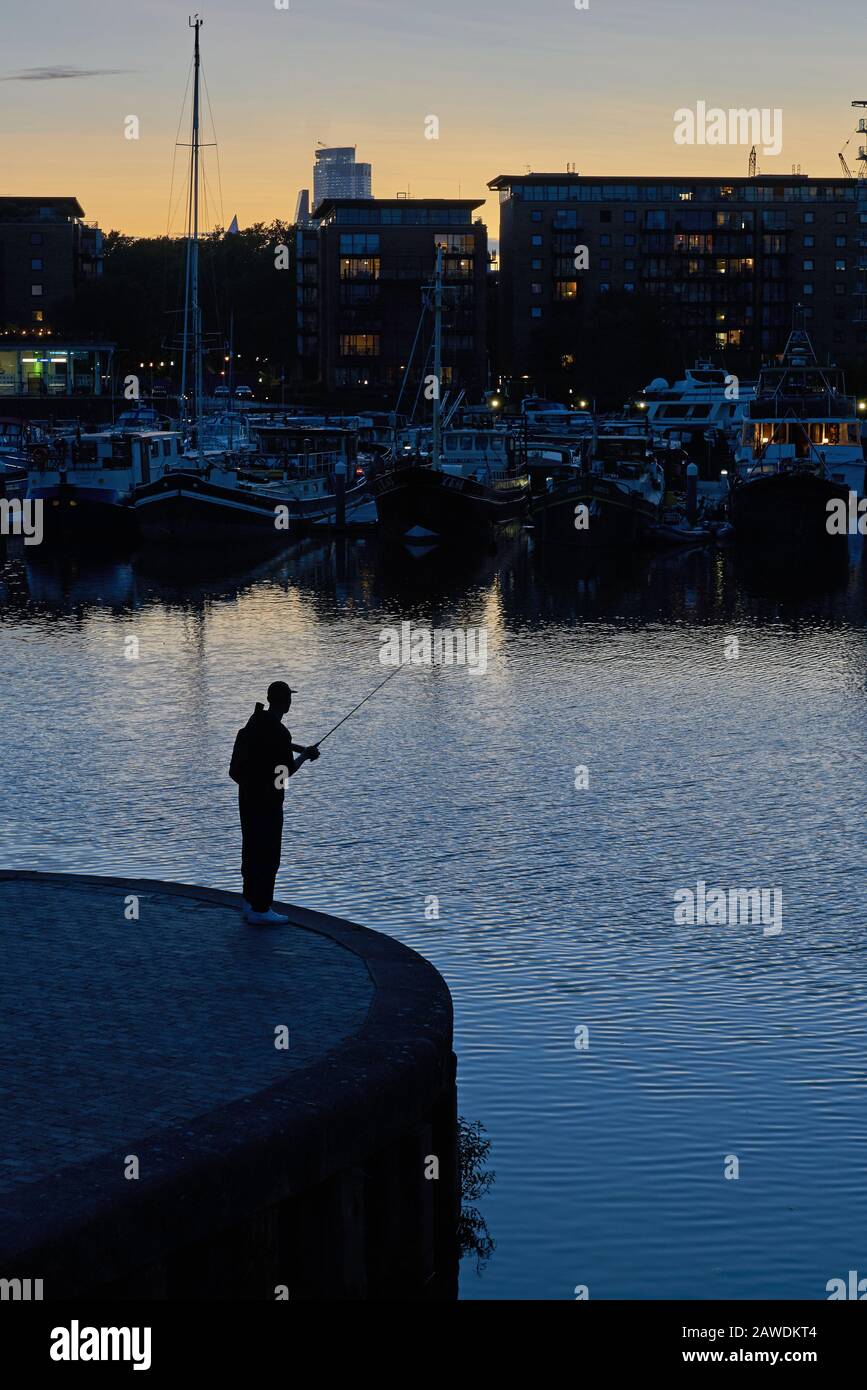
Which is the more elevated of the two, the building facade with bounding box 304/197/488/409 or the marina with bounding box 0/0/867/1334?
the building facade with bounding box 304/197/488/409

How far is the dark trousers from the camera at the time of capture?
46.1ft

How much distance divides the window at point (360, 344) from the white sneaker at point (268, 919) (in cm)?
14307

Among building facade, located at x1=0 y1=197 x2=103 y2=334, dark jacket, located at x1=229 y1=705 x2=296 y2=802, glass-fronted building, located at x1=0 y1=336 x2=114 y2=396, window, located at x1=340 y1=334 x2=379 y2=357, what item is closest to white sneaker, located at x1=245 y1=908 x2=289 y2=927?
dark jacket, located at x1=229 y1=705 x2=296 y2=802

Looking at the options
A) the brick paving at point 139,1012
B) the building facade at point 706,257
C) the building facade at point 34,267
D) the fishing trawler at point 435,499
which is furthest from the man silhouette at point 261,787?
the building facade at point 34,267

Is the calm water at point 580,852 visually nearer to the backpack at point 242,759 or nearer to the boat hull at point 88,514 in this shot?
the backpack at point 242,759

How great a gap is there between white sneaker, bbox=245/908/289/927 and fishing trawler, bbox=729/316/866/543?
53611mm

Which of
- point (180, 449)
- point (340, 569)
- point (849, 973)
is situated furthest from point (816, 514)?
point (849, 973)

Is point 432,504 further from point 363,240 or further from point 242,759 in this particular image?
point 363,240

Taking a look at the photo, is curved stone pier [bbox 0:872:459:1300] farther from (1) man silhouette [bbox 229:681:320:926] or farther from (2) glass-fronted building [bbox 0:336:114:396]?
(2) glass-fronted building [bbox 0:336:114:396]

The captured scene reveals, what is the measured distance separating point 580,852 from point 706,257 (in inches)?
5881

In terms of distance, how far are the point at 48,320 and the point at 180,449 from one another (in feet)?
292

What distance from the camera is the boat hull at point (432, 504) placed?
65.8m

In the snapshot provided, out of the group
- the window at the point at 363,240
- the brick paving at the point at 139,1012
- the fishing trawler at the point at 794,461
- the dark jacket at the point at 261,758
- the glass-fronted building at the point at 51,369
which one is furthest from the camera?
the window at the point at 363,240
